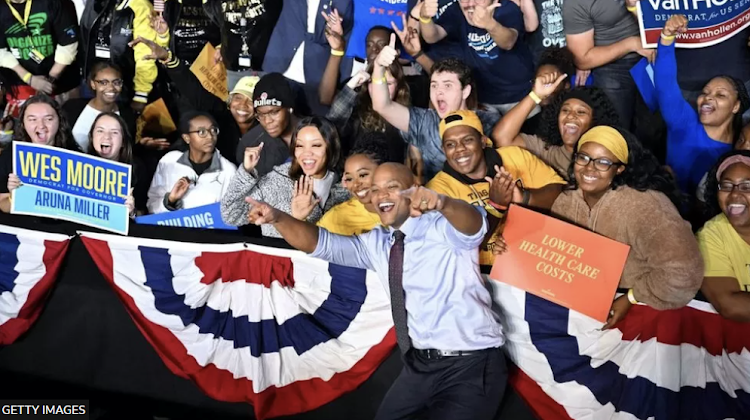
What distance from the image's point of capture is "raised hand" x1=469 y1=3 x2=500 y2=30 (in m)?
5.16

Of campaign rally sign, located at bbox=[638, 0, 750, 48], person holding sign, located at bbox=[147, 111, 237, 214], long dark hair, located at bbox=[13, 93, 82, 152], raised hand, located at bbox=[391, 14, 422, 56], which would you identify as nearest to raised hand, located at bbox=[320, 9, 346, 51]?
raised hand, located at bbox=[391, 14, 422, 56]

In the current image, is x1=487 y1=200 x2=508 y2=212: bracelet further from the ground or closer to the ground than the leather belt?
further from the ground

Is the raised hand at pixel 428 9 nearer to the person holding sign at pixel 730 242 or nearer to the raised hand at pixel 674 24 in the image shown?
the raised hand at pixel 674 24

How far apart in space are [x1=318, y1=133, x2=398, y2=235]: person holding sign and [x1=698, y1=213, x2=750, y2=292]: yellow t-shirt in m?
1.59

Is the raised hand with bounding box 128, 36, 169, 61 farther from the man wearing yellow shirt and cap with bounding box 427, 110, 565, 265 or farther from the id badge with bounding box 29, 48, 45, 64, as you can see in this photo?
the man wearing yellow shirt and cap with bounding box 427, 110, 565, 265

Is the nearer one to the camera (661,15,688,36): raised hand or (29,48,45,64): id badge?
(661,15,688,36): raised hand

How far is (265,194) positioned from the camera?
16.1 ft

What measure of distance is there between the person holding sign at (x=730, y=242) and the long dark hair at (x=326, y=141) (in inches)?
76.4

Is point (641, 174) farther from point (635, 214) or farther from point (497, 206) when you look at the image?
point (497, 206)

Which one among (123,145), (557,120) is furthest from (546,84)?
(123,145)

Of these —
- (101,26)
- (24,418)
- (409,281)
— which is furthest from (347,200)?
(101,26)

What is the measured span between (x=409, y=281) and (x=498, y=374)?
21.7 inches

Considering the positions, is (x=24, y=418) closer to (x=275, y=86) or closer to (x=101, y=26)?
(x=275, y=86)

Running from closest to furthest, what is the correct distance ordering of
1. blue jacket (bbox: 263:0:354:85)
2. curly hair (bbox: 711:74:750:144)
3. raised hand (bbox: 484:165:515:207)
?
raised hand (bbox: 484:165:515:207) < curly hair (bbox: 711:74:750:144) < blue jacket (bbox: 263:0:354:85)
